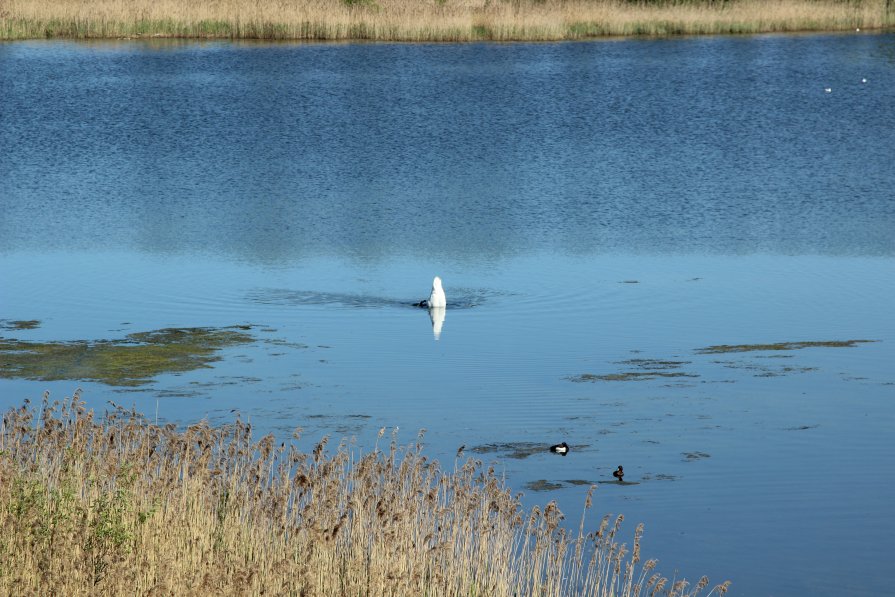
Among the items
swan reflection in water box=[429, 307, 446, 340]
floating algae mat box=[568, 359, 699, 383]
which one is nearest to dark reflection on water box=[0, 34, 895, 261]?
swan reflection in water box=[429, 307, 446, 340]

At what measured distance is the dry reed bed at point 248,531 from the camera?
6.78 metres

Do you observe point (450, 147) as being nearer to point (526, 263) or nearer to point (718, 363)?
point (526, 263)

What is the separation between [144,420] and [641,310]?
6123 mm

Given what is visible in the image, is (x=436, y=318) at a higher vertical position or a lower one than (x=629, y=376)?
lower

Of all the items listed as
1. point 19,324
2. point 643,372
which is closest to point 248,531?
point 643,372

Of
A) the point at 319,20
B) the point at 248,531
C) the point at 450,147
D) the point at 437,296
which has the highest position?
the point at 319,20

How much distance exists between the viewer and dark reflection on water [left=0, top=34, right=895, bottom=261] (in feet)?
65.4

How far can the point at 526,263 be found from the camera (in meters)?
17.7

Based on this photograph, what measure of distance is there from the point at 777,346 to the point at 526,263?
4636 mm

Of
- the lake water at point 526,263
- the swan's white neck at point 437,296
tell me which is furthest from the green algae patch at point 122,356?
the swan's white neck at point 437,296

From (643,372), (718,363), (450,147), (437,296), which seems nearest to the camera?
(643,372)

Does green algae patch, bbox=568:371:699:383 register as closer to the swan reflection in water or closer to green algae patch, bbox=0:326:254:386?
the swan reflection in water

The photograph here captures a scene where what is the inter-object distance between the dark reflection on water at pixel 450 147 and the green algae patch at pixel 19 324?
3.93 metres

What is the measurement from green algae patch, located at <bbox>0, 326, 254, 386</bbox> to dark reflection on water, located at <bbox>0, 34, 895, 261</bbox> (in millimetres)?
4242
